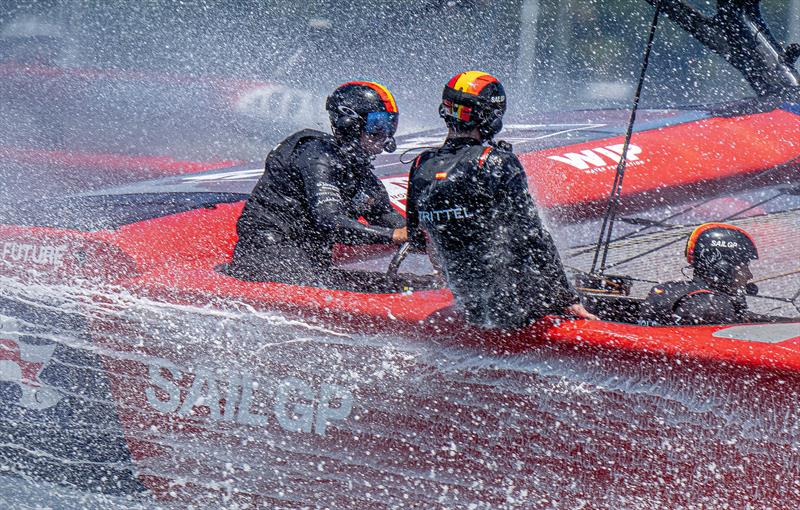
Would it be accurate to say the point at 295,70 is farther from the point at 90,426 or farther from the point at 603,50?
the point at 90,426

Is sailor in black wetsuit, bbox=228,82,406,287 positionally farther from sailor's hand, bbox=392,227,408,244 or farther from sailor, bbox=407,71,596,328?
sailor, bbox=407,71,596,328

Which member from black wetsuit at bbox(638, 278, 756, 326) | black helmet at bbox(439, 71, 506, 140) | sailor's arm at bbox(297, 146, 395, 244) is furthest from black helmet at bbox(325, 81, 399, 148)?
black wetsuit at bbox(638, 278, 756, 326)

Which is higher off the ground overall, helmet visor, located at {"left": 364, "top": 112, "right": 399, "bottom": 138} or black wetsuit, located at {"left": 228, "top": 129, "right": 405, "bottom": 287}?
helmet visor, located at {"left": 364, "top": 112, "right": 399, "bottom": 138}

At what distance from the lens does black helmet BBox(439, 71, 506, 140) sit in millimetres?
2738

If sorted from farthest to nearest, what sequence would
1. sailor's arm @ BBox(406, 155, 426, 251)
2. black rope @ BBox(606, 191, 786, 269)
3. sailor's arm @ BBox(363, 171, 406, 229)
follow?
black rope @ BBox(606, 191, 786, 269)
sailor's arm @ BBox(363, 171, 406, 229)
sailor's arm @ BBox(406, 155, 426, 251)

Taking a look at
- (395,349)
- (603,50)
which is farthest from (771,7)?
(395,349)

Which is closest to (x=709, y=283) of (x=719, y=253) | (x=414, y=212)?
(x=719, y=253)

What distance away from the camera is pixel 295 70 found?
1355cm

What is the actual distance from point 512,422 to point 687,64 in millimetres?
10810

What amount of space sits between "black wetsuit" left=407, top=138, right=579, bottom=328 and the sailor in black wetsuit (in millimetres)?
794

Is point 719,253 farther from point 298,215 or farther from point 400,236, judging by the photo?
point 298,215

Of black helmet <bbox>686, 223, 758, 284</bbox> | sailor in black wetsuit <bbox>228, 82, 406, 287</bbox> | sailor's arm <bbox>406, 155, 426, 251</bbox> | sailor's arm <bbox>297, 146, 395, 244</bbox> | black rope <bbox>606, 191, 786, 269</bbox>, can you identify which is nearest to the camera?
sailor's arm <bbox>406, 155, 426, 251</bbox>

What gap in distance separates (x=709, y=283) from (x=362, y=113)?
56.1 inches

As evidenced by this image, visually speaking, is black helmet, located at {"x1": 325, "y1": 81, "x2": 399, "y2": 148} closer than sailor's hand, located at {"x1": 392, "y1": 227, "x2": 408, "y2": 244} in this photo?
No
